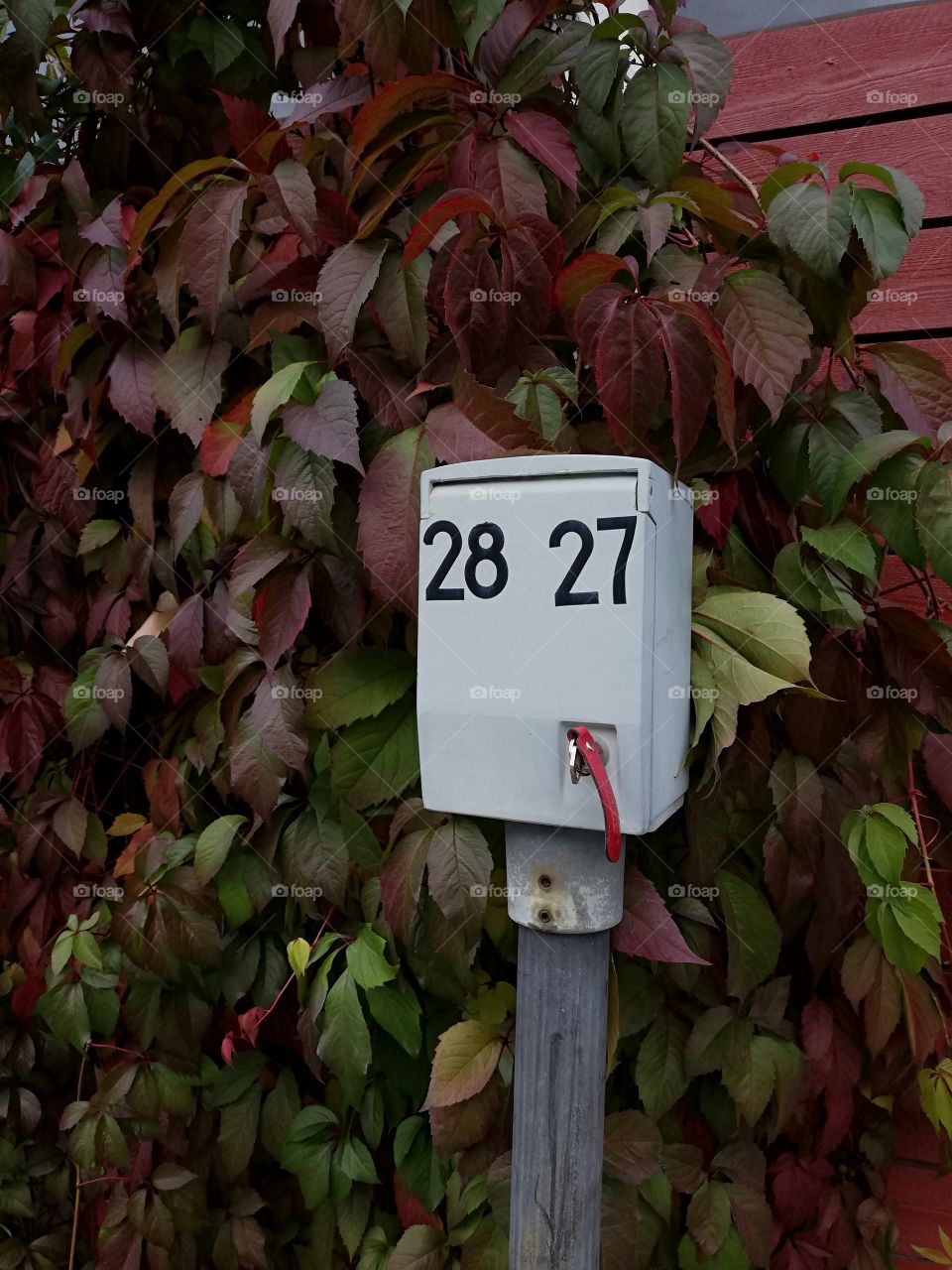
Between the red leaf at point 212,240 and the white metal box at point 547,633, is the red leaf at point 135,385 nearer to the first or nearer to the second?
the red leaf at point 212,240

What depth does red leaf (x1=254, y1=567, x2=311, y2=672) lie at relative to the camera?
0.86 meters

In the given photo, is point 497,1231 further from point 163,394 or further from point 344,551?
point 163,394

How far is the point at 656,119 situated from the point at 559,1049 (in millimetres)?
820

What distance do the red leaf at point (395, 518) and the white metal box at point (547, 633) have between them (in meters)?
0.11

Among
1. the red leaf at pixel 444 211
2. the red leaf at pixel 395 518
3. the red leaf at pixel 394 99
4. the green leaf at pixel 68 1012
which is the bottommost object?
the green leaf at pixel 68 1012

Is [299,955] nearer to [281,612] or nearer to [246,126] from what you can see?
[281,612]

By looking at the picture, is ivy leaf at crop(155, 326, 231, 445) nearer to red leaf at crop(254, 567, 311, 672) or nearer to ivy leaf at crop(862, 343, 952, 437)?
red leaf at crop(254, 567, 311, 672)

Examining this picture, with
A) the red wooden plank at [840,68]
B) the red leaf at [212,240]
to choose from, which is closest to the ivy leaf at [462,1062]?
the red leaf at [212,240]

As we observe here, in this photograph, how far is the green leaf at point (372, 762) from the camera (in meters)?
0.89

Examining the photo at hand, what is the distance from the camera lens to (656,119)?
83 centimetres

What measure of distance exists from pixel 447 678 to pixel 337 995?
1.46 ft

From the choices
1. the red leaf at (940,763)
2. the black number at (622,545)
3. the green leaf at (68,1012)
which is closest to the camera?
the black number at (622,545)

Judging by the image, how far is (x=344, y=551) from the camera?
0.89 metres

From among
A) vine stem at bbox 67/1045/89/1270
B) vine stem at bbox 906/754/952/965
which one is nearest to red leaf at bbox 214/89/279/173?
vine stem at bbox 906/754/952/965
